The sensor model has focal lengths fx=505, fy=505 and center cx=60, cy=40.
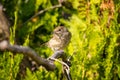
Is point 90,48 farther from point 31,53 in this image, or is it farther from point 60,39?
point 31,53

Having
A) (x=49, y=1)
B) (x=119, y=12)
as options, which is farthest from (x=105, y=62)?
(x=49, y=1)

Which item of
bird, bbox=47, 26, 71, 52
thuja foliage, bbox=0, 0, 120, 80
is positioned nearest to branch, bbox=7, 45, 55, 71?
thuja foliage, bbox=0, 0, 120, 80

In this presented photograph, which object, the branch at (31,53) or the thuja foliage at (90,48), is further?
the thuja foliage at (90,48)

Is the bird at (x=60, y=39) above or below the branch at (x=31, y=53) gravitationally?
below

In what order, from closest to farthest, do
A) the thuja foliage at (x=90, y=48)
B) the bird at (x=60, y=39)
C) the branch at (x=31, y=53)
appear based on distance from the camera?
the branch at (x=31, y=53) → the thuja foliage at (x=90, y=48) → the bird at (x=60, y=39)

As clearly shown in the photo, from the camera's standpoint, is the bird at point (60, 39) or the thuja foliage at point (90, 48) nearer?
the thuja foliage at point (90, 48)

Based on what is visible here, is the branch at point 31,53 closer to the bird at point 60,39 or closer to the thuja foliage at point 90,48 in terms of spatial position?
the thuja foliage at point 90,48

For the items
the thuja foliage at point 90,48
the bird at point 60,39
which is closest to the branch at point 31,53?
the thuja foliage at point 90,48

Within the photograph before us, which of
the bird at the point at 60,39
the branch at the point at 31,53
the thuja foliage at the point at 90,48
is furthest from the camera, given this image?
the bird at the point at 60,39

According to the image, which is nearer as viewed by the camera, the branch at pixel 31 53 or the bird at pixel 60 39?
the branch at pixel 31 53

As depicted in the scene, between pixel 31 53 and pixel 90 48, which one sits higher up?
pixel 31 53

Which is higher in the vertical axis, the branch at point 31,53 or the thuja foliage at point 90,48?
the branch at point 31,53

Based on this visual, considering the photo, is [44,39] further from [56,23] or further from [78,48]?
[78,48]

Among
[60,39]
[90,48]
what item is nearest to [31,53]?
[90,48]
